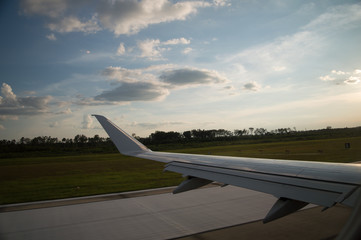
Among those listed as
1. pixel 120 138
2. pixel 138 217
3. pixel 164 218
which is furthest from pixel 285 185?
pixel 138 217

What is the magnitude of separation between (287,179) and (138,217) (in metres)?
4.64

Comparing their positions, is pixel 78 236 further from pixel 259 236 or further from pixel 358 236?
pixel 358 236

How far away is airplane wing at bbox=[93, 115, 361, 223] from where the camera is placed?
2848 millimetres

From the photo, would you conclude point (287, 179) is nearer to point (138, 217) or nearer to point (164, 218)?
point (164, 218)

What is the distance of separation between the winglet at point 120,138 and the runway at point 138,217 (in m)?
1.87

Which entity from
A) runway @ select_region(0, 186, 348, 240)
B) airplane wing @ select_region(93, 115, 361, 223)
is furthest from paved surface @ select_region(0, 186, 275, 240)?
airplane wing @ select_region(93, 115, 361, 223)

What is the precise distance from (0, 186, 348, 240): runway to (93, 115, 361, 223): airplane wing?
175 cm

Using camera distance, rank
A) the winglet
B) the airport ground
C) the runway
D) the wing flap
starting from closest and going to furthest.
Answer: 1. the wing flap
2. the airport ground
3. the runway
4. the winglet

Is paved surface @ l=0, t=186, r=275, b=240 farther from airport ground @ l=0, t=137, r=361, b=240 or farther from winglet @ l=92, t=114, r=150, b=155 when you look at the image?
winglet @ l=92, t=114, r=150, b=155

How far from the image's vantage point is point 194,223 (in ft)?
20.1

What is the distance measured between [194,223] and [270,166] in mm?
2910

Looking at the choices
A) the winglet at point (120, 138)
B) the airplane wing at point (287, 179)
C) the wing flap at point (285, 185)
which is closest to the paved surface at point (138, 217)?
the airplane wing at point (287, 179)

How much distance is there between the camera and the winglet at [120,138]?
6.53 meters

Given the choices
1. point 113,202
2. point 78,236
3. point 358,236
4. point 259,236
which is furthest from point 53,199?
point 358,236
